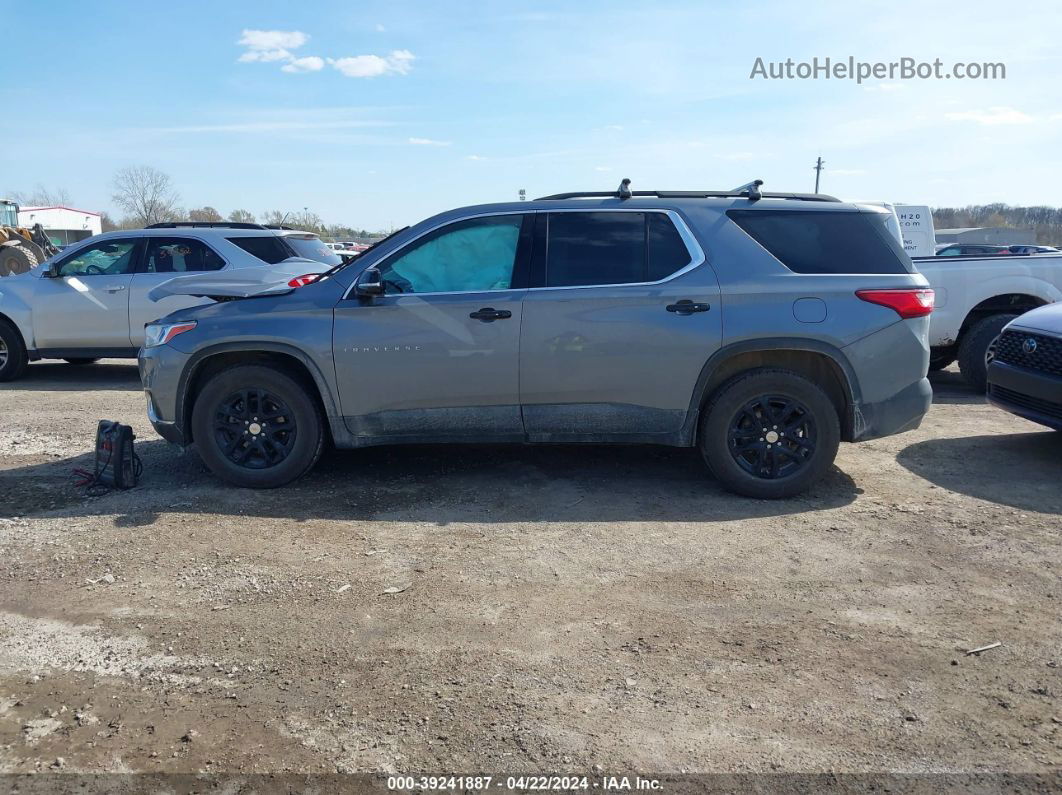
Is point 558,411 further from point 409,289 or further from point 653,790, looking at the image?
point 653,790

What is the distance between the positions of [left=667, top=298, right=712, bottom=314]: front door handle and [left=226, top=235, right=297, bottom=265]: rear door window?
6347mm

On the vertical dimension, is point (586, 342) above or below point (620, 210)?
below

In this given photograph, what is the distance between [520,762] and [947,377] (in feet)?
30.9

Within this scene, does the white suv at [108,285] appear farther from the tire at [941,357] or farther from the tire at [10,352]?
the tire at [941,357]

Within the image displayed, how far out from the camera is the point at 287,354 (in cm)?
550

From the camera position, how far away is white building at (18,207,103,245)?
59.1 metres

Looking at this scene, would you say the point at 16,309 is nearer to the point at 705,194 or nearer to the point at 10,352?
the point at 10,352

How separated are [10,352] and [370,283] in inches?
283

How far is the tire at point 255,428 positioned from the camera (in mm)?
5531

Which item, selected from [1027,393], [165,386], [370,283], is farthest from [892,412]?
[165,386]

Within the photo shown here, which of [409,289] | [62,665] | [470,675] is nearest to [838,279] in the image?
[409,289]

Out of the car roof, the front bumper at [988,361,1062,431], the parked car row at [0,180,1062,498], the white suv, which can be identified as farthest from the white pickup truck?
the car roof

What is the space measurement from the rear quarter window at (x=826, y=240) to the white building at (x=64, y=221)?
6173cm

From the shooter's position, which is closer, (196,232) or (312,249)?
(196,232)
